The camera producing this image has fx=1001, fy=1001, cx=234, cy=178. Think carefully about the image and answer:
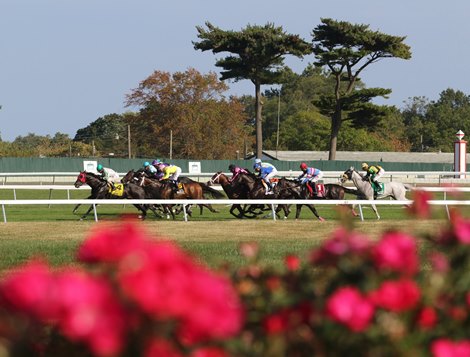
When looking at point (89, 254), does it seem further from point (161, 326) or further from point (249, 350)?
point (249, 350)

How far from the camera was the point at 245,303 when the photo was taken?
9.95 ft

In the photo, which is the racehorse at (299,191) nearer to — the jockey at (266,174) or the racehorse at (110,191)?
the jockey at (266,174)

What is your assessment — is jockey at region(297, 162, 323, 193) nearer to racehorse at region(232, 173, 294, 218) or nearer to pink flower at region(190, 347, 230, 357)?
racehorse at region(232, 173, 294, 218)

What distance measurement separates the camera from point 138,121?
83.1 metres

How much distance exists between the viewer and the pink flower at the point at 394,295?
2723 millimetres

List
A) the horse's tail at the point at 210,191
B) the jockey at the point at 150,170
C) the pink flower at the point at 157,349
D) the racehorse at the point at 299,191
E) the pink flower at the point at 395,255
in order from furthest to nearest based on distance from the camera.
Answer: the jockey at the point at 150,170
the horse's tail at the point at 210,191
the racehorse at the point at 299,191
the pink flower at the point at 395,255
the pink flower at the point at 157,349

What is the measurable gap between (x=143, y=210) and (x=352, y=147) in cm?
7219

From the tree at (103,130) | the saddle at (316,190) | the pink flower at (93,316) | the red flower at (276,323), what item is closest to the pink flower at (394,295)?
the red flower at (276,323)

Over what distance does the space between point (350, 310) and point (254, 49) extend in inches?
2190

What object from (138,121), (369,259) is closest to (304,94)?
(138,121)

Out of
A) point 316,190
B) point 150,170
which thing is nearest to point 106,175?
point 150,170

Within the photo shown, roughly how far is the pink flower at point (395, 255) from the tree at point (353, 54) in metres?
55.1

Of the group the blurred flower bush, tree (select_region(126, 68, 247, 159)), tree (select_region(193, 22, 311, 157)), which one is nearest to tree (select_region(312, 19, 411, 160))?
tree (select_region(193, 22, 311, 157))

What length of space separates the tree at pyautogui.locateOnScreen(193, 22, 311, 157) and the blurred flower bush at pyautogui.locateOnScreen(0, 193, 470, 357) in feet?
177
